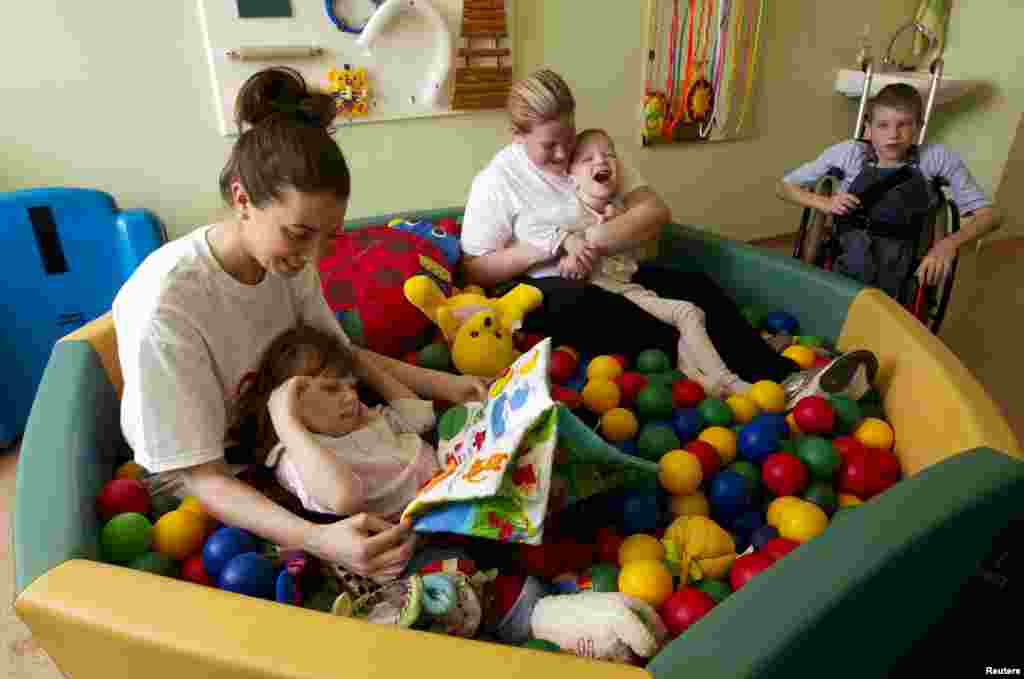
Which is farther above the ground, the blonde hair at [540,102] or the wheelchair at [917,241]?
the blonde hair at [540,102]

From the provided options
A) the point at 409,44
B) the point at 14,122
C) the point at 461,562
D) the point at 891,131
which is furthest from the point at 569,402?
the point at 14,122

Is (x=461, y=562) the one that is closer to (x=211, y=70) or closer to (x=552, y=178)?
(x=552, y=178)

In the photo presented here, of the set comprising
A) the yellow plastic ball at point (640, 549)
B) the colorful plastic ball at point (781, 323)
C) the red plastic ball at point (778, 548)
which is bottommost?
the yellow plastic ball at point (640, 549)

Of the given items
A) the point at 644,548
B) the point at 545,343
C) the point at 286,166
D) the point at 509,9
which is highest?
the point at 509,9

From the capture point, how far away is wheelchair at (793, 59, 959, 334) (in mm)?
1847

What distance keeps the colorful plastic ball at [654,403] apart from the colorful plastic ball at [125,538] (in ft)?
2.98

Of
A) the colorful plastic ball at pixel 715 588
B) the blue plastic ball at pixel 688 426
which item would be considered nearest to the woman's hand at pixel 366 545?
the colorful plastic ball at pixel 715 588

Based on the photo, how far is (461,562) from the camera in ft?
3.10

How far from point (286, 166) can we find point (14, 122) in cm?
153

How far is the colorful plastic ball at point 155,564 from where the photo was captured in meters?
1.02

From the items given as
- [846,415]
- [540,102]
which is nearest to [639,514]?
[846,415]

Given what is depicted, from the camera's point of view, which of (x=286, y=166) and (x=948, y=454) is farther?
(x=948, y=454)

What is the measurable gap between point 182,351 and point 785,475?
96 centimetres

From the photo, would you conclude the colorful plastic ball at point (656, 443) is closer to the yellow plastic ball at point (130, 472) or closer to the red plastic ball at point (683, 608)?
Answer: the red plastic ball at point (683, 608)
